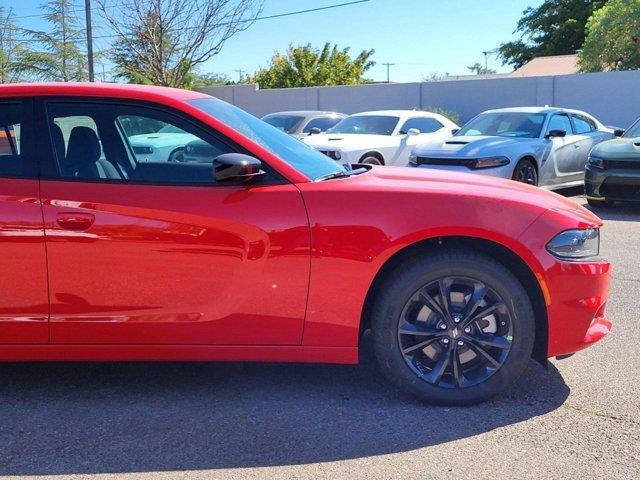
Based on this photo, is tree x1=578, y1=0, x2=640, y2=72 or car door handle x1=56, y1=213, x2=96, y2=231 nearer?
car door handle x1=56, y1=213, x2=96, y2=231

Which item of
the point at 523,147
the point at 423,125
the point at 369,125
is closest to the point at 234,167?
the point at 523,147

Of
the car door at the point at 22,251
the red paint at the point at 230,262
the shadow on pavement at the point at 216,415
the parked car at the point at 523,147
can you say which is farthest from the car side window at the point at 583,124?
the car door at the point at 22,251

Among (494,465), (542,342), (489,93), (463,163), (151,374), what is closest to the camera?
(494,465)

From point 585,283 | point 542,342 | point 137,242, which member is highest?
point 137,242

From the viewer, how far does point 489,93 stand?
2398cm

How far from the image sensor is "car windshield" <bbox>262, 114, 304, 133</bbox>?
15.7 meters

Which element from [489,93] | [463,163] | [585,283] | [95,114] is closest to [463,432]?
[585,283]

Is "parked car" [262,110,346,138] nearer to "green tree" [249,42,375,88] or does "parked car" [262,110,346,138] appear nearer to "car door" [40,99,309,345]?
"car door" [40,99,309,345]

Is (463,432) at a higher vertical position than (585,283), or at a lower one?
lower

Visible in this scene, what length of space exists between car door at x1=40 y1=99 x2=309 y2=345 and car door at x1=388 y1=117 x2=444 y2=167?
30.7 ft

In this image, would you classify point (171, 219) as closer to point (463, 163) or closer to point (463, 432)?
point (463, 432)

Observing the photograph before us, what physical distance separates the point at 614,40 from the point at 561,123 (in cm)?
1492

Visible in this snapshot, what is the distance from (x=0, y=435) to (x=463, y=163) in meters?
8.15

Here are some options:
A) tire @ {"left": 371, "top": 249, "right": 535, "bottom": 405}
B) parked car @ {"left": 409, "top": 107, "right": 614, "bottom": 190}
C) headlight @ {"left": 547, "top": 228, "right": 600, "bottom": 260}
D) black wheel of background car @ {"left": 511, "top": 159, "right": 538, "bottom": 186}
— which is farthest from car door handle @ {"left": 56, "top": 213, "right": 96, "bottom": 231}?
black wheel of background car @ {"left": 511, "top": 159, "right": 538, "bottom": 186}
